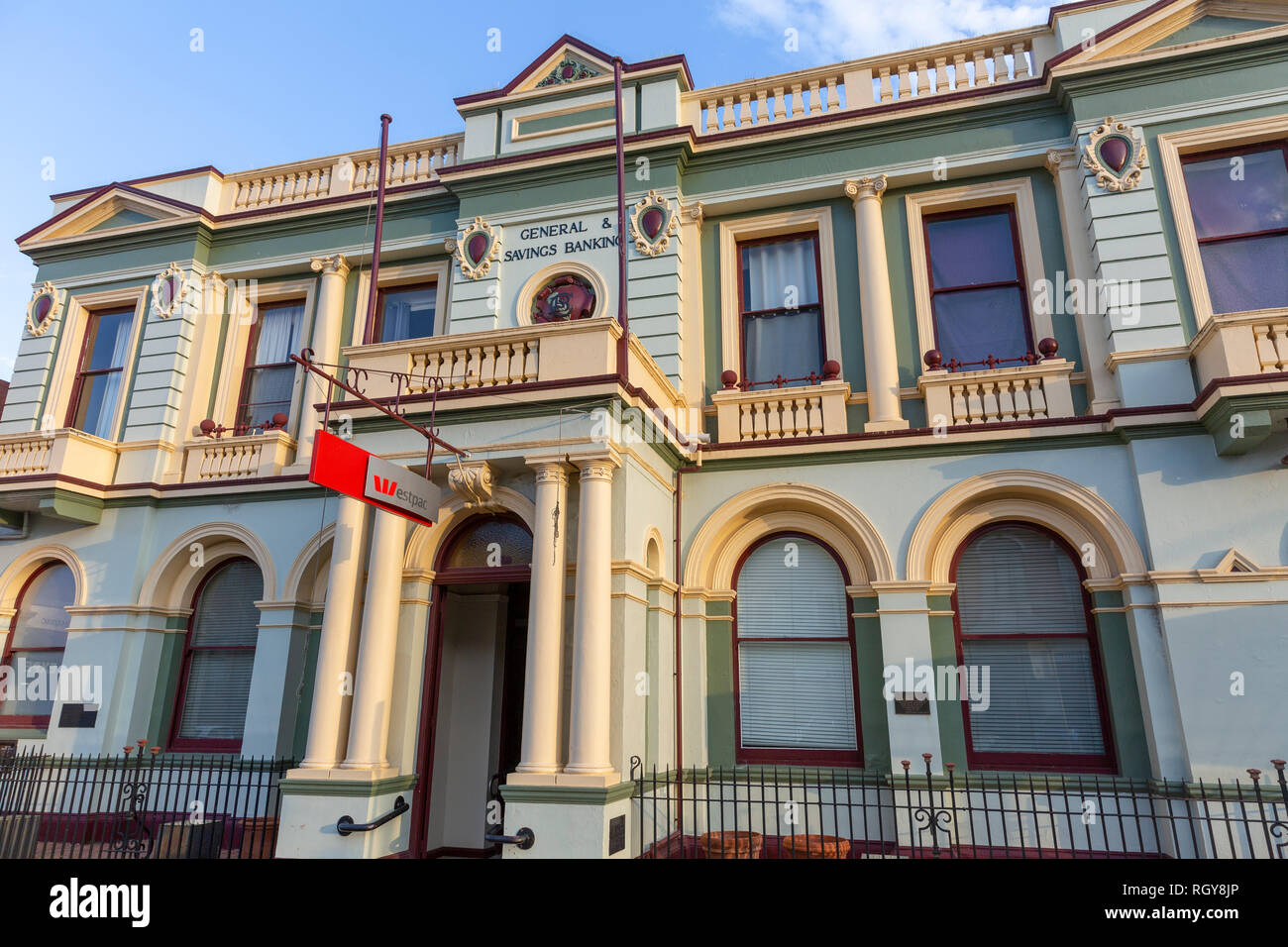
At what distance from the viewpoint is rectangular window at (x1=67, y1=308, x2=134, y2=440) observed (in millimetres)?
14383

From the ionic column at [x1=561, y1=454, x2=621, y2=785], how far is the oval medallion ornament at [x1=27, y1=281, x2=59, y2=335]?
11666 millimetres

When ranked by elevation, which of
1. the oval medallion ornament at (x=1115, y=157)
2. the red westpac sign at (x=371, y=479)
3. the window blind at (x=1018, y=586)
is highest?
the oval medallion ornament at (x=1115, y=157)

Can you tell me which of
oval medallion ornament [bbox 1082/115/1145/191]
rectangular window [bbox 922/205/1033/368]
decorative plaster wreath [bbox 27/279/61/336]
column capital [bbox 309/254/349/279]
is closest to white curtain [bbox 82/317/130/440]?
decorative plaster wreath [bbox 27/279/61/336]

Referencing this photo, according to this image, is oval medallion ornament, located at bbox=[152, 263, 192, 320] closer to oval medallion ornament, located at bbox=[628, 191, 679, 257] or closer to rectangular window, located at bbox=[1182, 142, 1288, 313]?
oval medallion ornament, located at bbox=[628, 191, 679, 257]

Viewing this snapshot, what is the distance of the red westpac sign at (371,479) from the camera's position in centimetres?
751

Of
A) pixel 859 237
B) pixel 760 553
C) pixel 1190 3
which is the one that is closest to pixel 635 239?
pixel 859 237

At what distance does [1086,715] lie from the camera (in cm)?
969

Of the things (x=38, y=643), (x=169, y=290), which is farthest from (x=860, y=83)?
(x=38, y=643)

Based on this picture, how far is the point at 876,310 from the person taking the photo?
11.5 metres

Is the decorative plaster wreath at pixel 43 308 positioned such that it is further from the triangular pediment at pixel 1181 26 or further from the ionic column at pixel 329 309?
the triangular pediment at pixel 1181 26

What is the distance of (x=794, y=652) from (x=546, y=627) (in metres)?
3.75

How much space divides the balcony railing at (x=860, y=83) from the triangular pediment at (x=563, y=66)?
1.57m

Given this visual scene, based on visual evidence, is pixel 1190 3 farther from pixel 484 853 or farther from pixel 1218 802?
pixel 484 853
